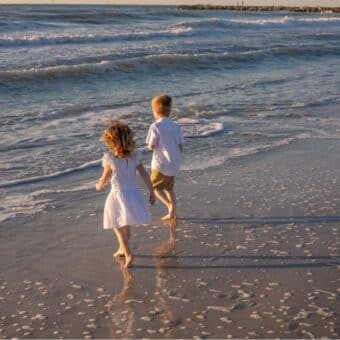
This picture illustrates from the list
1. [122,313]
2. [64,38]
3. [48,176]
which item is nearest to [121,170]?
[122,313]

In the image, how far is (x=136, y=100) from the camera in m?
14.5

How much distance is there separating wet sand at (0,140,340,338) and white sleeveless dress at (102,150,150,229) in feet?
1.05

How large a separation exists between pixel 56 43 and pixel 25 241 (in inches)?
859

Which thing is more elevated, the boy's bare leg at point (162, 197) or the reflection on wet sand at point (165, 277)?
the boy's bare leg at point (162, 197)

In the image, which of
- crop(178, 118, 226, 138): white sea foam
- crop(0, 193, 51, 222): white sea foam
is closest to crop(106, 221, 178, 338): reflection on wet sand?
crop(0, 193, 51, 222): white sea foam

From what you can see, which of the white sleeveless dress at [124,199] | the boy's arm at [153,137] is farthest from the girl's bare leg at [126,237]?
the boy's arm at [153,137]

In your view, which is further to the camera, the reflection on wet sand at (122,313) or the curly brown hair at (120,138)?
the curly brown hair at (120,138)

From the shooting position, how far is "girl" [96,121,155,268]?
5371 millimetres

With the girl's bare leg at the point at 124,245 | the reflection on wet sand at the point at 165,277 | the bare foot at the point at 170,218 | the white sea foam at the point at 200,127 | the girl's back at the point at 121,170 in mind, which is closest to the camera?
the reflection on wet sand at the point at 165,277

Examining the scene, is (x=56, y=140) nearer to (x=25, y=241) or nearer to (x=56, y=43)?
(x=25, y=241)

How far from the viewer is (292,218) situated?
643 cm

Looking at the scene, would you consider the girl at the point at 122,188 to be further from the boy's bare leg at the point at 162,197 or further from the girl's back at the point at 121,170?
the boy's bare leg at the point at 162,197

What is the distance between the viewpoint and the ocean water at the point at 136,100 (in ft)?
28.1

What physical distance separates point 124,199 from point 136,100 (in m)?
9.17
